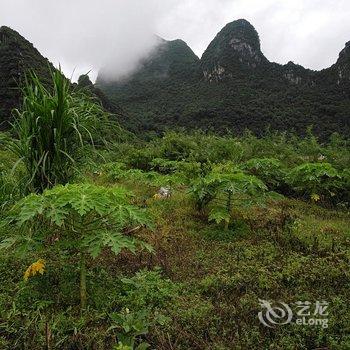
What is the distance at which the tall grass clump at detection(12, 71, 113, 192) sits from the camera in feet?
14.4

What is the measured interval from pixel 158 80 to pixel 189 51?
34.5 meters

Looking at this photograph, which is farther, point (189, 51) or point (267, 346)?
point (189, 51)

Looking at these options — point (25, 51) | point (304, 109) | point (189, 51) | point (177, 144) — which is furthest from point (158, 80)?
point (177, 144)

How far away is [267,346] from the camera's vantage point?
353 centimetres

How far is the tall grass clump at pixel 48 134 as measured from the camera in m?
4.39

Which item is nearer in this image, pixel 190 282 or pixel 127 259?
pixel 190 282

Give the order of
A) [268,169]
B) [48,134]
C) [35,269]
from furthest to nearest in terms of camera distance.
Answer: [268,169]
[48,134]
[35,269]

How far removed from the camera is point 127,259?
5086 millimetres

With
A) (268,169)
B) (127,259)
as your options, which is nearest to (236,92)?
(268,169)

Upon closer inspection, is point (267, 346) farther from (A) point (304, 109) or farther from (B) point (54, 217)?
(A) point (304, 109)

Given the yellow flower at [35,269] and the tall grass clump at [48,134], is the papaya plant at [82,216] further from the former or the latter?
the tall grass clump at [48,134]

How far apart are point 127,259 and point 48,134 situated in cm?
182

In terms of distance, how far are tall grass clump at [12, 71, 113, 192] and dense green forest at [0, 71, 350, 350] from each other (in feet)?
0.05

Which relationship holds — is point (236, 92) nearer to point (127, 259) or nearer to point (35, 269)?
point (127, 259)
